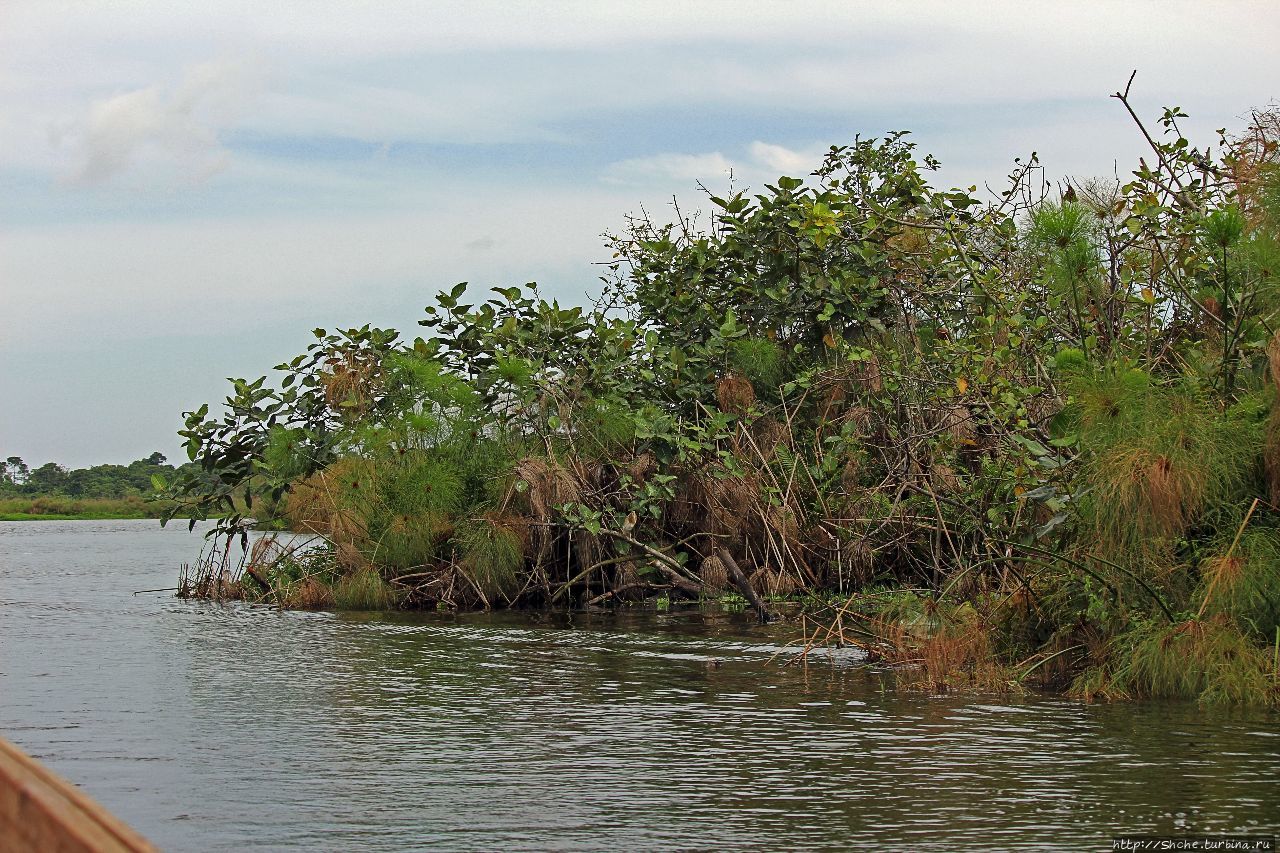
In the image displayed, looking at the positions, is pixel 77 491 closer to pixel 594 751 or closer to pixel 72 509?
pixel 72 509

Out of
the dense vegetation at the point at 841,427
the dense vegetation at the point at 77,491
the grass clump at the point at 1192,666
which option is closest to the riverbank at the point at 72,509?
the dense vegetation at the point at 77,491

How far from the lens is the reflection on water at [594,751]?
6.66 meters

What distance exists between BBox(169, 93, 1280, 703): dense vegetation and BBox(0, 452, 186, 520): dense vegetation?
64.3 m

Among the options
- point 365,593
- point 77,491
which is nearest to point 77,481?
point 77,491

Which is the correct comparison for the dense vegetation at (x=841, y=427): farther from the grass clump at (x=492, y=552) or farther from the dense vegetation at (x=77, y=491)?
the dense vegetation at (x=77, y=491)

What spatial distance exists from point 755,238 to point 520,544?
5.50 meters

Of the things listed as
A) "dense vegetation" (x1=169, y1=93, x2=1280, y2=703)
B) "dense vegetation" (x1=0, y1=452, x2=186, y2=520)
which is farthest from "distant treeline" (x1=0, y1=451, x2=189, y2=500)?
"dense vegetation" (x1=169, y1=93, x2=1280, y2=703)

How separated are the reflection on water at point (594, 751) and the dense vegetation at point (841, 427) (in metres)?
1.50

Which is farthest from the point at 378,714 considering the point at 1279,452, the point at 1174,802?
the point at 1279,452

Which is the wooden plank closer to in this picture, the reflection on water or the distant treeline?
the reflection on water

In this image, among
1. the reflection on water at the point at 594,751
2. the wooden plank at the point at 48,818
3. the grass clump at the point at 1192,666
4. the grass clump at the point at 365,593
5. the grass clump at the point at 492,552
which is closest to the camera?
the wooden plank at the point at 48,818

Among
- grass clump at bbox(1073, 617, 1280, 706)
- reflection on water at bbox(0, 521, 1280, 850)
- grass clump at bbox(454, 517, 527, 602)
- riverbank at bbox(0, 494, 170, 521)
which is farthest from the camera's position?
riverbank at bbox(0, 494, 170, 521)

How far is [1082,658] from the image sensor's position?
11.1m

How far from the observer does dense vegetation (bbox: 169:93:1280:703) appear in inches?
424
